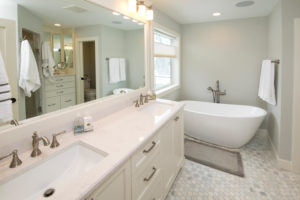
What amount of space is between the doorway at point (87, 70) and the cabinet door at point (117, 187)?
818 mm

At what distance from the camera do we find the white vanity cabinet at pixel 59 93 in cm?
135

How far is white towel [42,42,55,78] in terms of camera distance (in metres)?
1.30

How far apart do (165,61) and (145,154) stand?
2816 mm

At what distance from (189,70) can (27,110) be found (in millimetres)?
3484

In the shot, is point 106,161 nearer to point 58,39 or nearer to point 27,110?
point 27,110

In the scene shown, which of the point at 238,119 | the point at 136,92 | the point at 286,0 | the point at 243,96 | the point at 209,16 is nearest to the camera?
the point at 286,0

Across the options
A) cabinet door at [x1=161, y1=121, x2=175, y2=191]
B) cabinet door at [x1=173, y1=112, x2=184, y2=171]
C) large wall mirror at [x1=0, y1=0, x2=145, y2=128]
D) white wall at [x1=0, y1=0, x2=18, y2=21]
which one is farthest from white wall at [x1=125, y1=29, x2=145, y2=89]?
white wall at [x1=0, y1=0, x2=18, y2=21]

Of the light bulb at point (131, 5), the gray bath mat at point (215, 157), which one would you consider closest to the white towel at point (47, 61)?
the light bulb at point (131, 5)

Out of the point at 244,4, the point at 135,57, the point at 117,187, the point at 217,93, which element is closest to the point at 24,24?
the point at 117,187

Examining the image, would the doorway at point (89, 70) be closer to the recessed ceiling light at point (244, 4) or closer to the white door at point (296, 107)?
the recessed ceiling light at point (244, 4)

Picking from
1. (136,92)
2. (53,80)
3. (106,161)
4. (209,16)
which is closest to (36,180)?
(106,161)

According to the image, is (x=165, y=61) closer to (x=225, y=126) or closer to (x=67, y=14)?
(x=225, y=126)

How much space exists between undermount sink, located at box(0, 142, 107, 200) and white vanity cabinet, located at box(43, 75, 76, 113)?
1.22 feet

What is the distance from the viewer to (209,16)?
3.36 m
